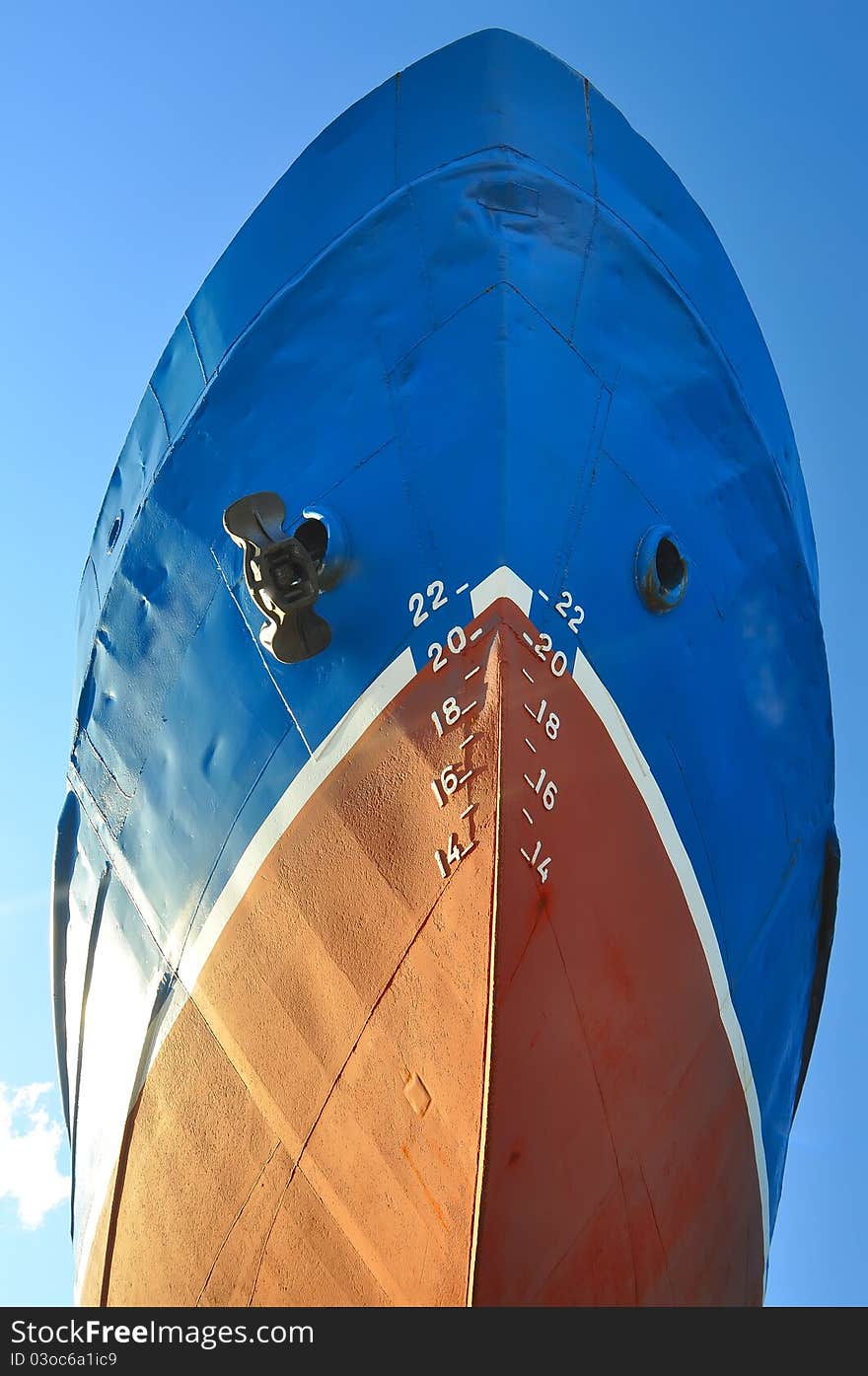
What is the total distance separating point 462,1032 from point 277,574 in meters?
1.77

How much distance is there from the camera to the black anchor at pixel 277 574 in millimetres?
4172

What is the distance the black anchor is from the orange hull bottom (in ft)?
1.48

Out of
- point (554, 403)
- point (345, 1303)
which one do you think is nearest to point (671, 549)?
point (554, 403)

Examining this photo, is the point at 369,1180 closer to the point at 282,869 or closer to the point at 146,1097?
the point at 282,869

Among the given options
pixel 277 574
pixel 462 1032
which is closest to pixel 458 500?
pixel 277 574

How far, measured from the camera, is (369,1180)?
4.21 meters

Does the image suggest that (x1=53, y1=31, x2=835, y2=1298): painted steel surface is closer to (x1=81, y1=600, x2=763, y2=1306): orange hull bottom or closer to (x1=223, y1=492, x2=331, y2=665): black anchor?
(x1=223, y1=492, x2=331, y2=665): black anchor

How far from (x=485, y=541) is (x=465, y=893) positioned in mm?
1308

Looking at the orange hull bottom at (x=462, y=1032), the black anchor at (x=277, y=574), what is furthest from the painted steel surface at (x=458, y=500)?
the orange hull bottom at (x=462, y=1032)

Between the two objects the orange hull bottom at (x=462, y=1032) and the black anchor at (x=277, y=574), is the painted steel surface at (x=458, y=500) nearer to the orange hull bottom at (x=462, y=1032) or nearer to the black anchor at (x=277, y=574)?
the black anchor at (x=277, y=574)

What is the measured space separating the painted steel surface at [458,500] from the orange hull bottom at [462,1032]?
26cm

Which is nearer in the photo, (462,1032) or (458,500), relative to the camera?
(462,1032)

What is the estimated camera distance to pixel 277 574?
4.19 metres

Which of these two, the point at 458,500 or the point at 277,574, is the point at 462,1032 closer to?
the point at 277,574
